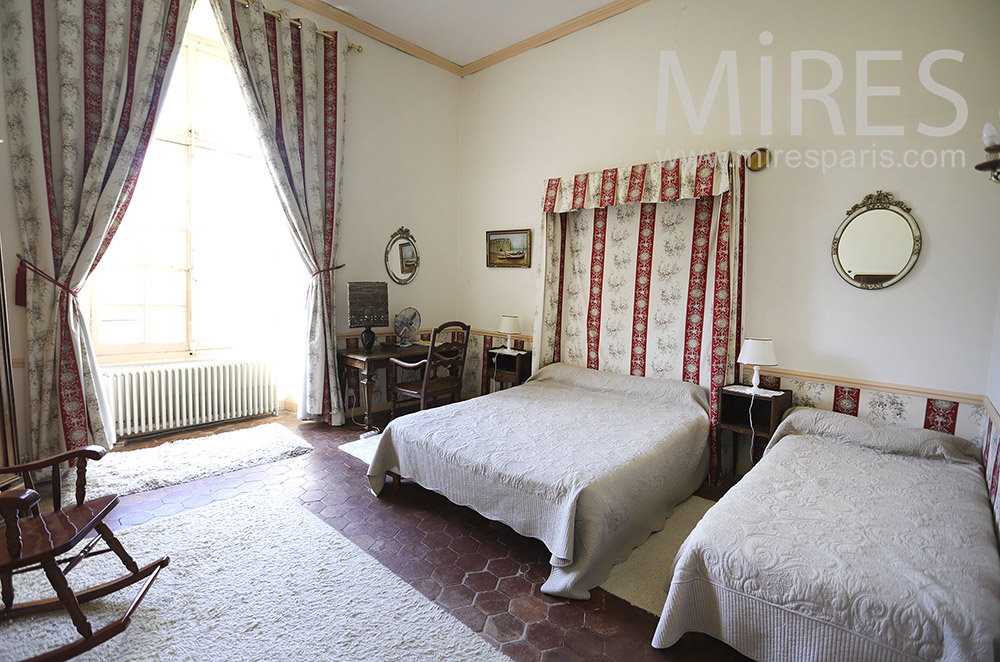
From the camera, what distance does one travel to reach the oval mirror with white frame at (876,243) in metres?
2.78

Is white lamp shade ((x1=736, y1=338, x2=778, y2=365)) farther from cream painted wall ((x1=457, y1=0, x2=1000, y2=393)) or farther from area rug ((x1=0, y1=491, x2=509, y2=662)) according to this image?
area rug ((x1=0, y1=491, x2=509, y2=662))

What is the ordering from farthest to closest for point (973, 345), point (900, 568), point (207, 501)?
1. point (207, 501)
2. point (973, 345)
3. point (900, 568)

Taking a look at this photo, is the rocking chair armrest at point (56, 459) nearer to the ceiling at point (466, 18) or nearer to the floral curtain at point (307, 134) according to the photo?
the floral curtain at point (307, 134)

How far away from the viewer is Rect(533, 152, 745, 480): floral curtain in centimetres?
335

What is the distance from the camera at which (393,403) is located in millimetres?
4254

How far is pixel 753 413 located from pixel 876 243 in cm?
133

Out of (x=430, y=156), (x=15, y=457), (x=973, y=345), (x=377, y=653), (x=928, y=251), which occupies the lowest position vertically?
(x=377, y=653)

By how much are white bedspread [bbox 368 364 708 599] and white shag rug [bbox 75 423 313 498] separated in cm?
118

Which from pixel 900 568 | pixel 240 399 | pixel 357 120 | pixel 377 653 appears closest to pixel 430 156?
pixel 357 120

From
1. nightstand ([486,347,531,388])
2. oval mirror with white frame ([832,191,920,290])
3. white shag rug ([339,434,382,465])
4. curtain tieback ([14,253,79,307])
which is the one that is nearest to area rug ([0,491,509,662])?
white shag rug ([339,434,382,465])

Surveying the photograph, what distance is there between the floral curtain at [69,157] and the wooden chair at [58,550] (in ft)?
4.64

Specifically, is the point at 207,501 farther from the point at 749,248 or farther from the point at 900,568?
the point at 749,248

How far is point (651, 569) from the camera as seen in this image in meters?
2.32

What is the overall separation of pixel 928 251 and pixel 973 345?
22.7 inches
